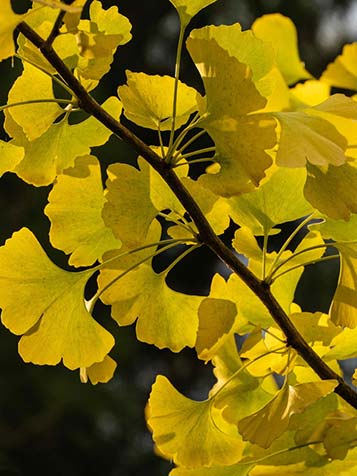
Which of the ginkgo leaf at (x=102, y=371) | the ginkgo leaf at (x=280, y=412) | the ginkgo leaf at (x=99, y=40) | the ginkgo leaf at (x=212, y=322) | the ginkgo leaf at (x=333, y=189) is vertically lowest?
the ginkgo leaf at (x=280, y=412)

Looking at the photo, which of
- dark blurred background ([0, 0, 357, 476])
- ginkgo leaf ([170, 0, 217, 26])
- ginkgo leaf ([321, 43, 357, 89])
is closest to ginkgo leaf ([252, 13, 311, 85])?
ginkgo leaf ([321, 43, 357, 89])

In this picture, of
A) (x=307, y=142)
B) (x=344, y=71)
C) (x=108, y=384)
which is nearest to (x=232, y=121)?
(x=307, y=142)

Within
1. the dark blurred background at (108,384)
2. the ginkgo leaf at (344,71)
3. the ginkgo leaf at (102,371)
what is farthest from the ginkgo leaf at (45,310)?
the dark blurred background at (108,384)

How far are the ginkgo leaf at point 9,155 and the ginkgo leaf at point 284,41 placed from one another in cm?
18

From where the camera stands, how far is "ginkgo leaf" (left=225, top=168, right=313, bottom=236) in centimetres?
36

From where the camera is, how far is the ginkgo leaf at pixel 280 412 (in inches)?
12.2

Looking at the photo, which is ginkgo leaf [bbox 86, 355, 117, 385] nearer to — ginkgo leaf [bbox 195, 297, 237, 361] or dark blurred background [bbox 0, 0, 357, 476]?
ginkgo leaf [bbox 195, 297, 237, 361]

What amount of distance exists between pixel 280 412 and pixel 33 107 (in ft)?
0.42

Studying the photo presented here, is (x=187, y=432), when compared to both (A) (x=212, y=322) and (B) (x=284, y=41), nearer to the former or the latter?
(A) (x=212, y=322)

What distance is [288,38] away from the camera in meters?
0.51

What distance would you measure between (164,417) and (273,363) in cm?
5

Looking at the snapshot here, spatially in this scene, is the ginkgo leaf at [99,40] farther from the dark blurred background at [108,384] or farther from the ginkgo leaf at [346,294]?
the dark blurred background at [108,384]

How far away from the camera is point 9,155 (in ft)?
1.14

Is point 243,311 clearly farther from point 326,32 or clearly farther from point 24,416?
point 326,32
